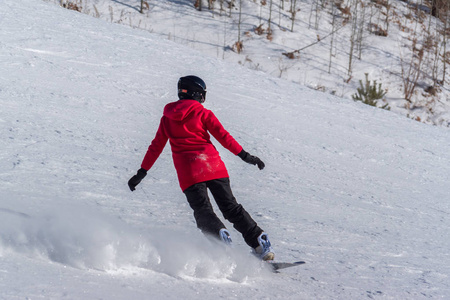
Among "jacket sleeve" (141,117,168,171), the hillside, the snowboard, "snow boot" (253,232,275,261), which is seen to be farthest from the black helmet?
the hillside

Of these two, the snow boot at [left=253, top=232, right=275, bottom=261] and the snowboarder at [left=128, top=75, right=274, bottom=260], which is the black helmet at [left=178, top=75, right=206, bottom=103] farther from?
the snow boot at [left=253, top=232, right=275, bottom=261]

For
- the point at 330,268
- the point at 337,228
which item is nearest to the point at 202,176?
the point at 330,268

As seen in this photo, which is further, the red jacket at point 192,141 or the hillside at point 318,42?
the hillside at point 318,42

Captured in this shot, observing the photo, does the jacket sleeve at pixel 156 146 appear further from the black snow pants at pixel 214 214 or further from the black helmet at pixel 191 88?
the black snow pants at pixel 214 214

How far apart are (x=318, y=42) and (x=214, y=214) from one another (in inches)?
932

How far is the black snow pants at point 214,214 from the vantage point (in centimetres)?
321

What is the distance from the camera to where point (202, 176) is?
10.7 feet

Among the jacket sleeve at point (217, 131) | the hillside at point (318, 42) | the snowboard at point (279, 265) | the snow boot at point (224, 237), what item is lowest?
the snowboard at point (279, 265)

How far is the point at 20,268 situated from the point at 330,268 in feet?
7.00

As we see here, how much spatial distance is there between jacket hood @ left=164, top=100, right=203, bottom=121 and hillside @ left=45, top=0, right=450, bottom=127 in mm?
17294

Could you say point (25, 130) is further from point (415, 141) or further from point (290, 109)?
point (415, 141)

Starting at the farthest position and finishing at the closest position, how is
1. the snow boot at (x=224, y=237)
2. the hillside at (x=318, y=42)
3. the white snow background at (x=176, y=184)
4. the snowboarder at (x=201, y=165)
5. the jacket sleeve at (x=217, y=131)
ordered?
the hillside at (x=318, y=42)
the jacket sleeve at (x=217, y=131)
the snowboarder at (x=201, y=165)
the snow boot at (x=224, y=237)
the white snow background at (x=176, y=184)

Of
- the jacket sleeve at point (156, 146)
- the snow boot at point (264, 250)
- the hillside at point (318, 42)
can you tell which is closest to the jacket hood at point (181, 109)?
the jacket sleeve at point (156, 146)

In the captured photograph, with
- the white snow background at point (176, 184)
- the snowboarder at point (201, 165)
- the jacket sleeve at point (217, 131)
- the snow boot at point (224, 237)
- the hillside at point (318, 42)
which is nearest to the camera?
the white snow background at point (176, 184)
